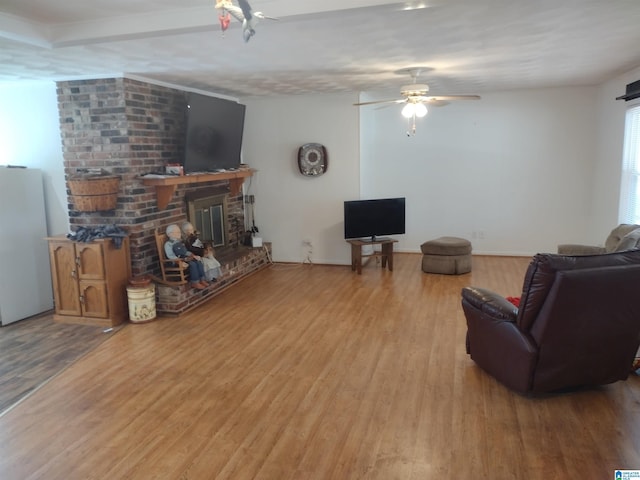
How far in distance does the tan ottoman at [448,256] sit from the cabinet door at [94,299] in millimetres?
3932

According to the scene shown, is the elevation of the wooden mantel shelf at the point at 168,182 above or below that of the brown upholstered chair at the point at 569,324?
above

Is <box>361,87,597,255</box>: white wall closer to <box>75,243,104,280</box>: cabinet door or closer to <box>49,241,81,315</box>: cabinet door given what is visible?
<box>75,243,104,280</box>: cabinet door

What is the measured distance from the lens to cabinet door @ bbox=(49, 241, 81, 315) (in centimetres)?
453

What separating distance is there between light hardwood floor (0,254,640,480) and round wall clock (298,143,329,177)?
270 cm

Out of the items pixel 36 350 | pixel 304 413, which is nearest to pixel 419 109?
pixel 304 413

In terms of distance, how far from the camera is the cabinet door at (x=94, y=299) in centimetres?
450

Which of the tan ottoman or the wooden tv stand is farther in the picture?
the wooden tv stand

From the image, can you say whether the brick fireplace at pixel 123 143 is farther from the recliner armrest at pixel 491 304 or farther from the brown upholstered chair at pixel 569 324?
the brown upholstered chair at pixel 569 324

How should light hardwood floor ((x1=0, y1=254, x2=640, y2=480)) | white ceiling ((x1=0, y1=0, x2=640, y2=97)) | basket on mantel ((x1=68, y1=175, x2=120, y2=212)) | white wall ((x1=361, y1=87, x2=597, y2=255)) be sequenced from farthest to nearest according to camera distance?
white wall ((x1=361, y1=87, x2=597, y2=255)) < basket on mantel ((x1=68, y1=175, x2=120, y2=212)) < white ceiling ((x1=0, y1=0, x2=640, y2=97)) < light hardwood floor ((x1=0, y1=254, x2=640, y2=480))

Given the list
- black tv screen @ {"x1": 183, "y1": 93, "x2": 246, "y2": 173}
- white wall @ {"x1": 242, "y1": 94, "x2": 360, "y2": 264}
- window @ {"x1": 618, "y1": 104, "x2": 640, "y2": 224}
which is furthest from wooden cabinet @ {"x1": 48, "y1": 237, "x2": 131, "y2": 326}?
window @ {"x1": 618, "y1": 104, "x2": 640, "y2": 224}

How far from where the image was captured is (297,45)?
11.2 ft

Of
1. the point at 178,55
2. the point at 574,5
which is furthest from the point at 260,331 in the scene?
the point at 574,5

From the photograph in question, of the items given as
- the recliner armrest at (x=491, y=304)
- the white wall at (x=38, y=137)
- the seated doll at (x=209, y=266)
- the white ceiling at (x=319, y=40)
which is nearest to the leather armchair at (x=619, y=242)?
the recliner armrest at (x=491, y=304)

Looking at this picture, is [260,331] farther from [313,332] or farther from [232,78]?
[232,78]
